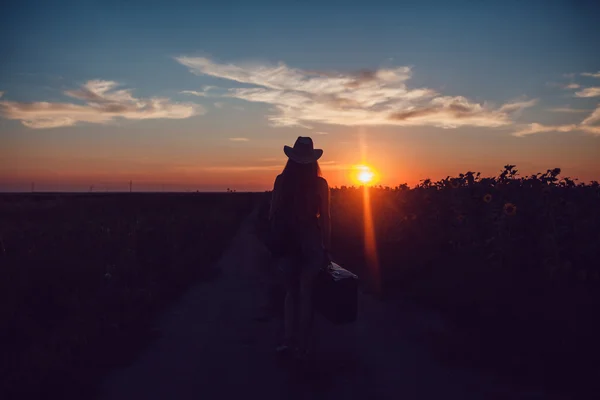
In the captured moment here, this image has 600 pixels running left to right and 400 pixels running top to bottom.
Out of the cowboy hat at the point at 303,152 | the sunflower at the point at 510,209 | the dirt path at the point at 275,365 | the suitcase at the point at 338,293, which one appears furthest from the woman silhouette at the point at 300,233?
the sunflower at the point at 510,209

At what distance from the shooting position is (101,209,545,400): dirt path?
5371 millimetres

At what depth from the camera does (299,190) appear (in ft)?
21.5

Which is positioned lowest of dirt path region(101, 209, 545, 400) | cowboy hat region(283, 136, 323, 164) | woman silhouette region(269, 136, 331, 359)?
dirt path region(101, 209, 545, 400)

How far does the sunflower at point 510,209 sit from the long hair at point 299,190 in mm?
4533

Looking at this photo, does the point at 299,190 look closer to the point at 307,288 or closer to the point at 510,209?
the point at 307,288

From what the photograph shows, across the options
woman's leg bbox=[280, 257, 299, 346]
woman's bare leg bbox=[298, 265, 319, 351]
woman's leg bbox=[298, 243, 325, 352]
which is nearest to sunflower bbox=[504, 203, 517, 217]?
woman's leg bbox=[298, 243, 325, 352]

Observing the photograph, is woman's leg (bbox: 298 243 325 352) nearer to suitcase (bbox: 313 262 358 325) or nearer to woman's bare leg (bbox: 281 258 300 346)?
woman's bare leg (bbox: 281 258 300 346)

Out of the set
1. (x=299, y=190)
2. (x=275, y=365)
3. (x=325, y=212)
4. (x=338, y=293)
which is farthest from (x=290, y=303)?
(x=299, y=190)

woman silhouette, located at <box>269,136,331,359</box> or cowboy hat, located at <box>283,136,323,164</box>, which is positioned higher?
cowboy hat, located at <box>283,136,323,164</box>

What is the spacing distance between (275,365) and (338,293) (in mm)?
1551

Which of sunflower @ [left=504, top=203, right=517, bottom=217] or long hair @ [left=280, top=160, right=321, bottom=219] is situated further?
sunflower @ [left=504, top=203, right=517, bottom=217]

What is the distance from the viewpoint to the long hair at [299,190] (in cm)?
654

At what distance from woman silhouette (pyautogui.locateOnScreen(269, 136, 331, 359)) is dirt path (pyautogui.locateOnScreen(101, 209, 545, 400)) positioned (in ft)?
1.52

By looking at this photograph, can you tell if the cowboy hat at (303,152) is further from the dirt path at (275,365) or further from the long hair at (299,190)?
the dirt path at (275,365)
